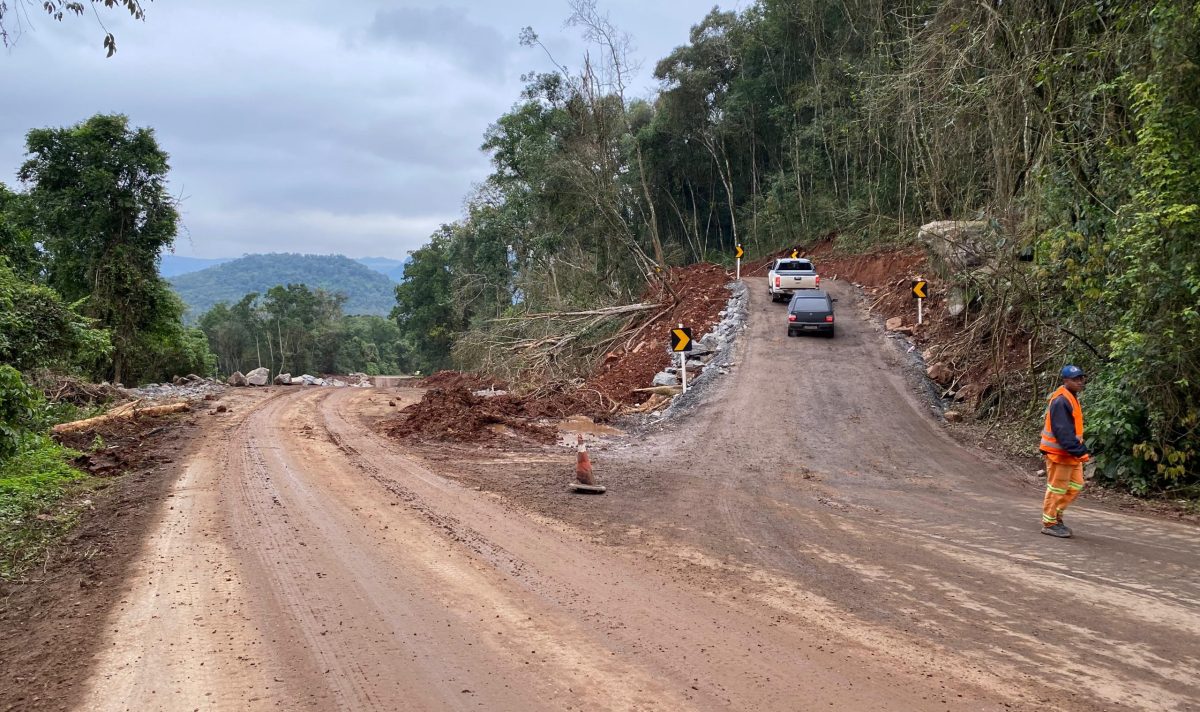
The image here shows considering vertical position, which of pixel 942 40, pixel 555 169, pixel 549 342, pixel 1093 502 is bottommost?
pixel 1093 502

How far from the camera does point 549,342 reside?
24.1 m

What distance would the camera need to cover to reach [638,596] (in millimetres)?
5738

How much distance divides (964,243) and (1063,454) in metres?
12.1

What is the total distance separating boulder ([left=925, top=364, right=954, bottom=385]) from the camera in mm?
18078

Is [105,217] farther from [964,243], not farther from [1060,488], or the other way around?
[1060,488]

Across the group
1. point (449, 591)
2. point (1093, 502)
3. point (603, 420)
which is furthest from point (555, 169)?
point (449, 591)

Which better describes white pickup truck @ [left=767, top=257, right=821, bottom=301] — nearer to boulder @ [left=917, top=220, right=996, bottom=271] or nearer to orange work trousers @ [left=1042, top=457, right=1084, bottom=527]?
boulder @ [left=917, top=220, right=996, bottom=271]

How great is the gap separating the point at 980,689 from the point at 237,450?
40.2 feet

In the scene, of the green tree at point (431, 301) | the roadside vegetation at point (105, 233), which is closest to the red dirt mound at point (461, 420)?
the roadside vegetation at point (105, 233)

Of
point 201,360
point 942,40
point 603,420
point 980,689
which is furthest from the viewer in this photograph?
point 201,360

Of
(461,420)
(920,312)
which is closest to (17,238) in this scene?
(461,420)

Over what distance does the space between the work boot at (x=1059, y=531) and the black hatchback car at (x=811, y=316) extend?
1594 centimetres

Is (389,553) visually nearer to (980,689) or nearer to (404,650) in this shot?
(404,650)

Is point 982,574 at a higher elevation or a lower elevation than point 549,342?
lower
